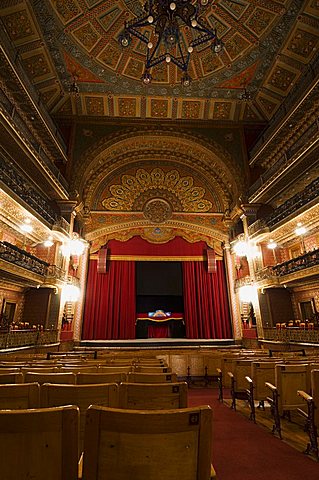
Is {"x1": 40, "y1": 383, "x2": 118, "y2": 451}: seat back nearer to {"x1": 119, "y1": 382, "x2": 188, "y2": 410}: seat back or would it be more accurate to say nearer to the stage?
{"x1": 119, "y1": 382, "x2": 188, "y2": 410}: seat back

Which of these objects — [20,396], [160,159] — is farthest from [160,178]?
[20,396]

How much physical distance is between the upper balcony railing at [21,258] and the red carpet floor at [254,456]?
310 inches

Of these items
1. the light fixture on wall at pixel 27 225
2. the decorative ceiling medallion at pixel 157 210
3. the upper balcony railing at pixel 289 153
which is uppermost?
the upper balcony railing at pixel 289 153

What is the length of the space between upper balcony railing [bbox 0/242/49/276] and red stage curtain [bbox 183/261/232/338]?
766cm

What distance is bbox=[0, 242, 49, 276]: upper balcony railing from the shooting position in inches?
329

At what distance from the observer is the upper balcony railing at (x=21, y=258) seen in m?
8.35

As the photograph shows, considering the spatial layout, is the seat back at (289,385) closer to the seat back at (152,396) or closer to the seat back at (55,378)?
the seat back at (152,396)

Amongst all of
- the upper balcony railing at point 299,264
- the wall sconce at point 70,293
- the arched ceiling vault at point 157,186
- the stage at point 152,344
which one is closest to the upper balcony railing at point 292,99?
the arched ceiling vault at point 157,186

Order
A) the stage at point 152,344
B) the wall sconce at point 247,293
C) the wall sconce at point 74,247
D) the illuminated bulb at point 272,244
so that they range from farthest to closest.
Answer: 1. the illuminated bulb at point 272,244
2. the wall sconce at point 74,247
3. the wall sconce at point 247,293
4. the stage at point 152,344

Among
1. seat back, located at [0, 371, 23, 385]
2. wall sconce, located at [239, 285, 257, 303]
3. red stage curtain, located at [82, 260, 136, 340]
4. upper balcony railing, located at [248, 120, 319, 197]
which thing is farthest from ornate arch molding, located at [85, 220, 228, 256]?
seat back, located at [0, 371, 23, 385]

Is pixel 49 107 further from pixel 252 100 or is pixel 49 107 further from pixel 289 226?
pixel 289 226

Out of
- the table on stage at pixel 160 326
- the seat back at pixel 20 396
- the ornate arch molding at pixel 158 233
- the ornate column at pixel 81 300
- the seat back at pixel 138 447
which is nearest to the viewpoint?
the seat back at pixel 138 447

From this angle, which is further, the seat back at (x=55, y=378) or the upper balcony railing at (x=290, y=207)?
the upper balcony railing at (x=290, y=207)

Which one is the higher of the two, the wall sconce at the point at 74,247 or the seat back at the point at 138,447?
the wall sconce at the point at 74,247
